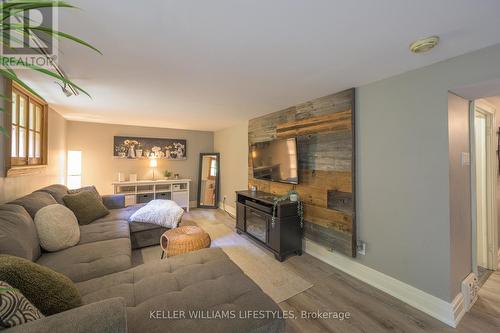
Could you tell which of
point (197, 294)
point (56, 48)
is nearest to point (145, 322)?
point (197, 294)

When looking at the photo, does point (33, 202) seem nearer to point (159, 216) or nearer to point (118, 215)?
point (118, 215)

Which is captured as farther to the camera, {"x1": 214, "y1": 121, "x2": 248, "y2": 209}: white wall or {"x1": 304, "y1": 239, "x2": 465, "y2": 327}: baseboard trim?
{"x1": 214, "y1": 121, "x2": 248, "y2": 209}: white wall

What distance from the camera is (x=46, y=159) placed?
3.12 meters

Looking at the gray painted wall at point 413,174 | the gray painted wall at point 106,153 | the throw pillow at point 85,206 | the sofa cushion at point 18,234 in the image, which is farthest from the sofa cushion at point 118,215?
the gray painted wall at point 413,174

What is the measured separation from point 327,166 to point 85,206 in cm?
321

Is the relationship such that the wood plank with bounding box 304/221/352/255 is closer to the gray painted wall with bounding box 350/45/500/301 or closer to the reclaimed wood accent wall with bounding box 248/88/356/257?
the reclaimed wood accent wall with bounding box 248/88/356/257

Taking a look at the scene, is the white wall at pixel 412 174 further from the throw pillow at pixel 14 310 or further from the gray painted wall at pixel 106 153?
the gray painted wall at pixel 106 153

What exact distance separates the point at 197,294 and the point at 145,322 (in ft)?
0.99

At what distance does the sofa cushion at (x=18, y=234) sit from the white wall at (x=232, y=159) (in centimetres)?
319

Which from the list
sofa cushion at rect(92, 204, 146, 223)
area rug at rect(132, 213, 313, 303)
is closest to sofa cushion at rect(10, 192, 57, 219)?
sofa cushion at rect(92, 204, 146, 223)

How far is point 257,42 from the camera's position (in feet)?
4.87

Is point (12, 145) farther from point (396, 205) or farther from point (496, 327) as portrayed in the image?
point (496, 327)

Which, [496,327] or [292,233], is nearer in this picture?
[496,327]

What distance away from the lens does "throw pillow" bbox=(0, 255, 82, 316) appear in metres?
0.92
